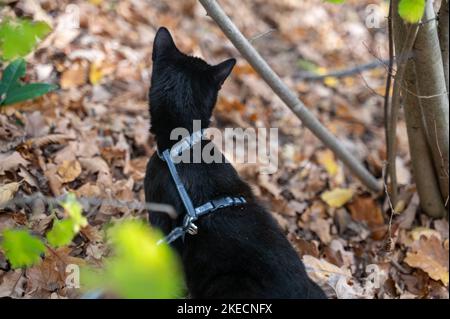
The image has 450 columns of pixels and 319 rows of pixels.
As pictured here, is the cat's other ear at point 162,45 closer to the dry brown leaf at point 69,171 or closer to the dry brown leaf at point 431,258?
the dry brown leaf at point 69,171

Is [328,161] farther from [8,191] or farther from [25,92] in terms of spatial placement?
[8,191]

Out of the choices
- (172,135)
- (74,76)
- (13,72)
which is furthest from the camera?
(74,76)

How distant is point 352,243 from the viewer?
165 inches

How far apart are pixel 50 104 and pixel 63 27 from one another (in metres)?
Result: 1.06

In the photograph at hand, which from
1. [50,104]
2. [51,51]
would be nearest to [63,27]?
[51,51]

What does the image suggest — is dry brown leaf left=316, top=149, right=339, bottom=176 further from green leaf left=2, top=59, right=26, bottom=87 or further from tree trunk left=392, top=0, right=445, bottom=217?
green leaf left=2, top=59, right=26, bottom=87

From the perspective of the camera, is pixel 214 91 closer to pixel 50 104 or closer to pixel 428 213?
pixel 50 104

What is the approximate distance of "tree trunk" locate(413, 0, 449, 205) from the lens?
344cm

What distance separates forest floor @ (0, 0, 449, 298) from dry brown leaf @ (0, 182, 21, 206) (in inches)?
3.6

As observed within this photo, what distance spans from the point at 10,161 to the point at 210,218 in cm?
157

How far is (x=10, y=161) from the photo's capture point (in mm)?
3582

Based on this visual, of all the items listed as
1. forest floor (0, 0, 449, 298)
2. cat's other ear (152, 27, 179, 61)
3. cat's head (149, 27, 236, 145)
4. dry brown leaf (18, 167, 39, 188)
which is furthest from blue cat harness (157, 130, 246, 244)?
dry brown leaf (18, 167, 39, 188)

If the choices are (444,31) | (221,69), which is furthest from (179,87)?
(444,31)

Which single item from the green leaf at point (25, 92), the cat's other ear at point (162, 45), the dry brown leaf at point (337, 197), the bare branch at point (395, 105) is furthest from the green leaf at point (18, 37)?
the dry brown leaf at point (337, 197)
